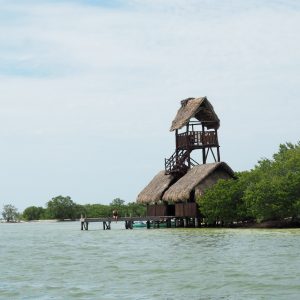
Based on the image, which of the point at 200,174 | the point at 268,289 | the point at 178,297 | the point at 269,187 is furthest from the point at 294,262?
the point at 200,174

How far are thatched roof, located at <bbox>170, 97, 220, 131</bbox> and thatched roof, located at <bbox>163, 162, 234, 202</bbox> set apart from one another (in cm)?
405

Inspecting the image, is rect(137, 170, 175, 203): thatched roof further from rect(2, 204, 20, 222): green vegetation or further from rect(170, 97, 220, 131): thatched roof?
rect(2, 204, 20, 222): green vegetation

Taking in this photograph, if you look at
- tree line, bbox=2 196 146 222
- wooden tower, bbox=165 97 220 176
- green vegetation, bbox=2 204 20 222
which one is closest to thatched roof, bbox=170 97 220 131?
wooden tower, bbox=165 97 220 176

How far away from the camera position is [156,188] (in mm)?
57062

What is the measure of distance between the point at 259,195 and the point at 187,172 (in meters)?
11.1

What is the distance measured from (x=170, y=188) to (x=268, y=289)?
36.7 m

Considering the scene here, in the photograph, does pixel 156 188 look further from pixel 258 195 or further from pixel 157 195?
pixel 258 195

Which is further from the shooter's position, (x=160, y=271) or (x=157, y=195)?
(x=157, y=195)

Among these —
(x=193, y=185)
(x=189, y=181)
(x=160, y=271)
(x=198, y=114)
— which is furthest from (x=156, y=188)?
(x=160, y=271)

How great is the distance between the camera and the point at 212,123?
189 ft

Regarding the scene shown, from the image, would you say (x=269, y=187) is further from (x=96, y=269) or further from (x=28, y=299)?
(x=28, y=299)

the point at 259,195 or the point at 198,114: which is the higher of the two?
the point at 198,114

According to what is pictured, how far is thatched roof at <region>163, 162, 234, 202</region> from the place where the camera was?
169 feet

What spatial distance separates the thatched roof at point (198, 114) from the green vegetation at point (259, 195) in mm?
5971
